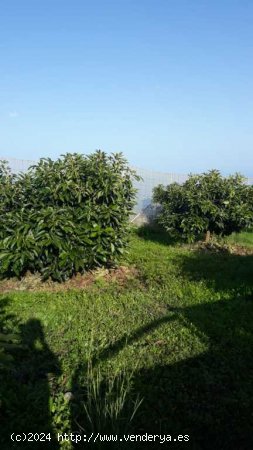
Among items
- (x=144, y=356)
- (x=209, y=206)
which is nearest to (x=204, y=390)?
(x=144, y=356)

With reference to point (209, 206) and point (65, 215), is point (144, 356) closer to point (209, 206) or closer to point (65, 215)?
point (65, 215)

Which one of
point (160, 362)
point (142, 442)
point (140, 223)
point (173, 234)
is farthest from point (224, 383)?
point (140, 223)

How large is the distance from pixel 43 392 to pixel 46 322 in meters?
1.97

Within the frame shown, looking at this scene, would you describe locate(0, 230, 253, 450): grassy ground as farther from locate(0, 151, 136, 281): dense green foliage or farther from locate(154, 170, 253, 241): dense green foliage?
locate(154, 170, 253, 241): dense green foliage

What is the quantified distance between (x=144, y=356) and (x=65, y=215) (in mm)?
3633

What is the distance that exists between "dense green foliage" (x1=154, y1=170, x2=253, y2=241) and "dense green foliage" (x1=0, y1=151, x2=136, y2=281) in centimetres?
321

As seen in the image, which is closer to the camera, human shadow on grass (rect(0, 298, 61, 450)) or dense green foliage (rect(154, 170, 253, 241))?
human shadow on grass (rect(0, 298, 61, 450))

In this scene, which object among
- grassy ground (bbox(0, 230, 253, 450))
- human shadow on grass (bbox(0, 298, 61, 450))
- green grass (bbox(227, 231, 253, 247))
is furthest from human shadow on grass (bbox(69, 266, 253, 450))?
green grass (bbox(227, 231, 253, 247))

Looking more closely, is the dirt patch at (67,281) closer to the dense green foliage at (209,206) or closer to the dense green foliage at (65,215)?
the dense green foliage at (65,215)

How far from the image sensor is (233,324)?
20.3 ft

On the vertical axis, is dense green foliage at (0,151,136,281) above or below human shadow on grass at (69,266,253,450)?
above

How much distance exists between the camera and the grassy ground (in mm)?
3799

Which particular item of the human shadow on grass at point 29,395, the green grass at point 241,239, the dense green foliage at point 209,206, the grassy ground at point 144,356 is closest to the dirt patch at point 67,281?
the grassy ground at point 144,356

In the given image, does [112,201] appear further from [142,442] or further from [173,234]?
[142,442]
